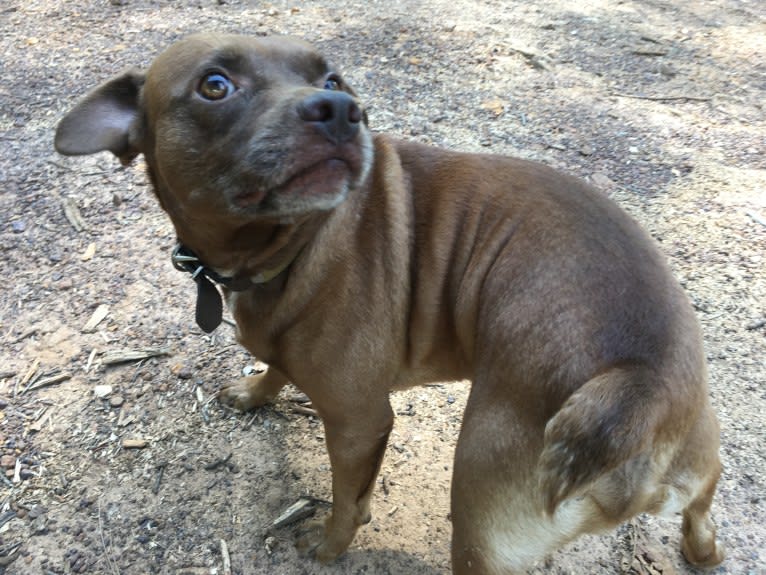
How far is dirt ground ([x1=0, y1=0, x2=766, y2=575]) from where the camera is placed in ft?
10.0

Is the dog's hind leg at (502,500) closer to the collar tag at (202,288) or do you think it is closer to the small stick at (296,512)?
the small stick at (296,512)

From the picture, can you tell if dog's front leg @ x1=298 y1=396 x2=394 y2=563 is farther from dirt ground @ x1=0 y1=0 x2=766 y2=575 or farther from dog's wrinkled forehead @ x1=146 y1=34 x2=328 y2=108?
dog's wrinkled forehead @ x1=146 y1=34 x2=328 y2=108

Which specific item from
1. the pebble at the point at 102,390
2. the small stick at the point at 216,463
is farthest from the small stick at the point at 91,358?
the small stick at the point at 216,463

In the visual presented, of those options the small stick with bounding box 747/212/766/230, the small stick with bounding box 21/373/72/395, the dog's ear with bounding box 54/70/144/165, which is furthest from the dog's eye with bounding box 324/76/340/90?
the small stick with bounding box 747/212/766/230

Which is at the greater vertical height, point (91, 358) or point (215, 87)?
point (215, 87)

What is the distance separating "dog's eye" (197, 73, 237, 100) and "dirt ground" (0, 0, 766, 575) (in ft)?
6.28

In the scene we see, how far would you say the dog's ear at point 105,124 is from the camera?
2.62 metres

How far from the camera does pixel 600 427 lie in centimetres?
184

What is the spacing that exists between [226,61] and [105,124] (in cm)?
66

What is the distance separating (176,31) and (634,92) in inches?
194

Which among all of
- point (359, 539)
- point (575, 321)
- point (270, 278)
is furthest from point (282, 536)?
point (575, 321)

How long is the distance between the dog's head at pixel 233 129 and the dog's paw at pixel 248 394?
1.24 metres

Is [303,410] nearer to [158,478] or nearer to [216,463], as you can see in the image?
[216,463]

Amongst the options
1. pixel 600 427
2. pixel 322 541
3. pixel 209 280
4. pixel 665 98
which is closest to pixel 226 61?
pixel 209 280
